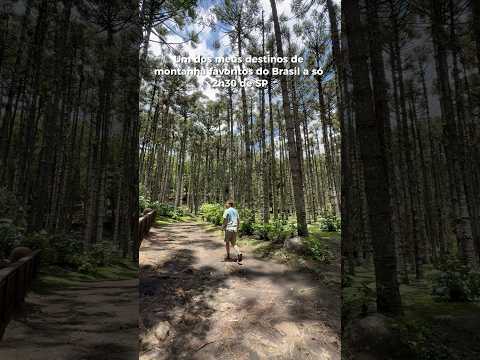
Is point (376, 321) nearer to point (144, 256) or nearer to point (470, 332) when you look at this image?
point (470, 332)

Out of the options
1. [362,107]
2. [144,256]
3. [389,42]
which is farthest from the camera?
[389,42]

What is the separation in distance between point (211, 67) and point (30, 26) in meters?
2.69

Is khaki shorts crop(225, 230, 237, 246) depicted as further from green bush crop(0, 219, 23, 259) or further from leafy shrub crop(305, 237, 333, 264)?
green bush crop(0, 219, 23, 259)

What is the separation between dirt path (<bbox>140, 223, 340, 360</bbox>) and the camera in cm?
157

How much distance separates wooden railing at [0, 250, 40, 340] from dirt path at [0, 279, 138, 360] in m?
0.18

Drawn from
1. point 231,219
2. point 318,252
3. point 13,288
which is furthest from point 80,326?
point 318,252

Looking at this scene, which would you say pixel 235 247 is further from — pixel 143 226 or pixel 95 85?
pixel 95 85

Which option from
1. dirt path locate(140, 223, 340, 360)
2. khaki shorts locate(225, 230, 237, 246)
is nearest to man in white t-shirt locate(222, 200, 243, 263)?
khaki shorts locate(225, 230, 237, 246)

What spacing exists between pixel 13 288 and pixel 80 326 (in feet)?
3.88

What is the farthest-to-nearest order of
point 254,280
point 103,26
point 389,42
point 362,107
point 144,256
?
point 389,42 < point 362,107 < point 254,280 < point 103,26 < point 144,256

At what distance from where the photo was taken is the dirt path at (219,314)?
1.57 meters

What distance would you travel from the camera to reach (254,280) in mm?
2715

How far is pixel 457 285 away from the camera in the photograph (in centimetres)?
418

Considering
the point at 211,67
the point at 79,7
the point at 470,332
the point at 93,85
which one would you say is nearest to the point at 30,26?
the point at 79,7
